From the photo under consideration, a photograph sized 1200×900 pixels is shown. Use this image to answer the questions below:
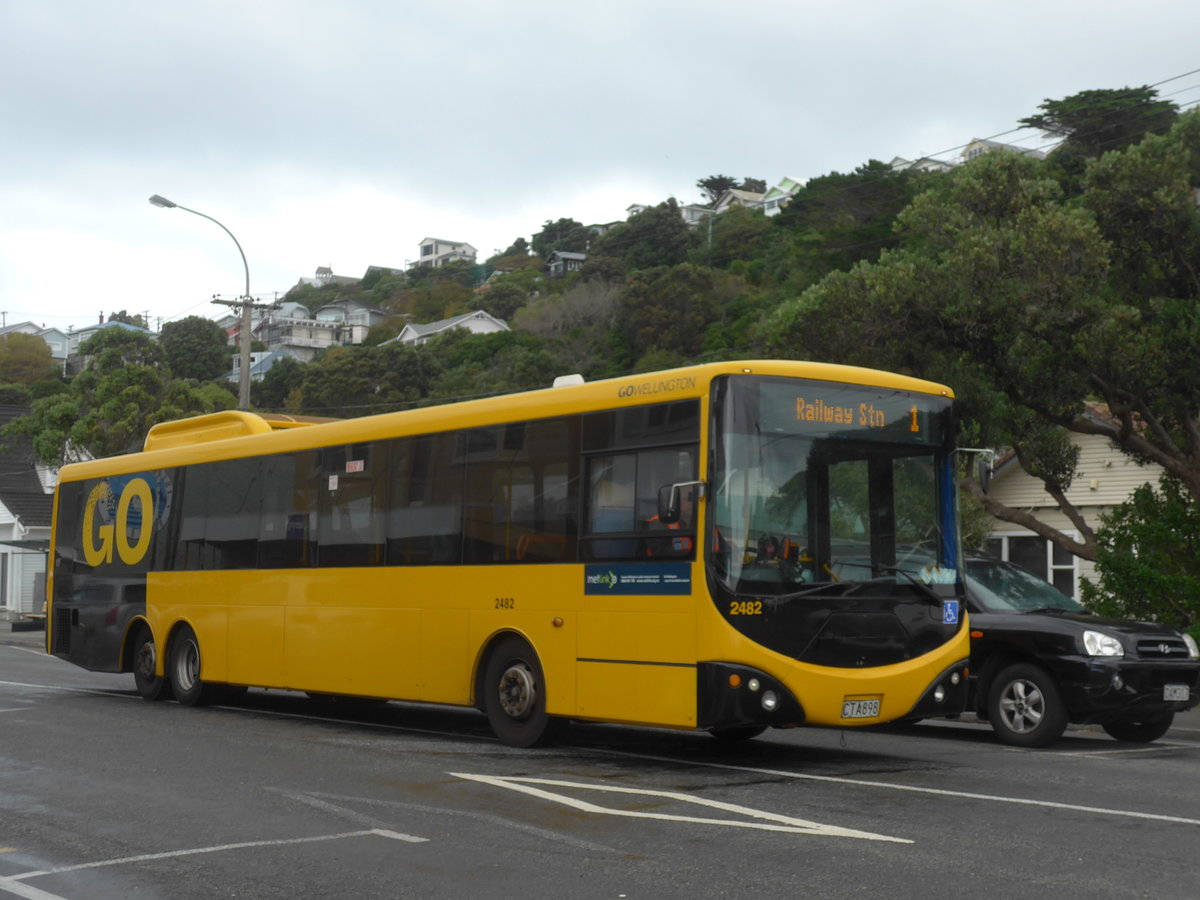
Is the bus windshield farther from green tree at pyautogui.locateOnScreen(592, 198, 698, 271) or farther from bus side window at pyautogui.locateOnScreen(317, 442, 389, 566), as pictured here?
green tree at pyautogui.locateOnScreen(592, 198, 698, 271)

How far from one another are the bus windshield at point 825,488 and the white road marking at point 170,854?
3.25 metres

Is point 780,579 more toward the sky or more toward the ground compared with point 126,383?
more toward the ground

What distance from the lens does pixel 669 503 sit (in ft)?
33.6

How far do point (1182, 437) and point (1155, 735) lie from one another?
894cm

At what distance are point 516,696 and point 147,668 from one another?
24.6 feet

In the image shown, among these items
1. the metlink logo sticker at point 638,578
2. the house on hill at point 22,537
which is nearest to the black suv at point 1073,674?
the metlink logo sticker at point 638,578

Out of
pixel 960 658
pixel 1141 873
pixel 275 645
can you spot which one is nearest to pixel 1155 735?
pixel 960 658

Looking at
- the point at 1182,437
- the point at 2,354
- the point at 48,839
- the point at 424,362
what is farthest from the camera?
the point at 2,354

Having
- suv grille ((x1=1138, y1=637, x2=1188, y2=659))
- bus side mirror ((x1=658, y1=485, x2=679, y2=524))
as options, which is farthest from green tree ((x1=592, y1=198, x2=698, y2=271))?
bus side mirror ((x1=658, y1=485, x2=679, y2=524))

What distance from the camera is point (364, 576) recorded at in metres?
14.0

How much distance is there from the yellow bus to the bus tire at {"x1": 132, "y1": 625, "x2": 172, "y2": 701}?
111 inches

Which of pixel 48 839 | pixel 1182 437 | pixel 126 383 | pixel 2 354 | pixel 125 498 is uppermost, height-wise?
pixel 2 354

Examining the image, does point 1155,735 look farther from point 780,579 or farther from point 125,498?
point 125,498

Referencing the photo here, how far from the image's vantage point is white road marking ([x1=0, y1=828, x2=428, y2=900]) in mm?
6992
